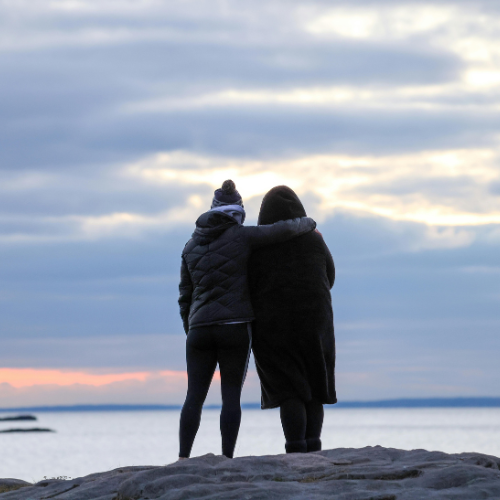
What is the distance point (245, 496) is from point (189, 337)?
7.39 ft

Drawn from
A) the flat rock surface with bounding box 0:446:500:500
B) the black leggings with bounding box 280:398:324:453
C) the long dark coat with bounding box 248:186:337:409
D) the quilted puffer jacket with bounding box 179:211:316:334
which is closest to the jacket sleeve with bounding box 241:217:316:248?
the quilted puffer jacket with bounding box 179:211:316:334

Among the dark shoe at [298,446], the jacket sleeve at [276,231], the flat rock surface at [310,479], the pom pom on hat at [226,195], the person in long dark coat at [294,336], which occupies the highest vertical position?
the pom pom on hat at [226,195]

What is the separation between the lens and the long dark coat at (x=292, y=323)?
29.7 feet

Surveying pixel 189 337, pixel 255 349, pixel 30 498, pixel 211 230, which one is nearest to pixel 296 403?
pixel 255 349

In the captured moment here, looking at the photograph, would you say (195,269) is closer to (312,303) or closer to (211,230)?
(211,230)

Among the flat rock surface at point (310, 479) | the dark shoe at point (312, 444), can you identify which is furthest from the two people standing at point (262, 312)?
the flat rock surface at point (310, 479)

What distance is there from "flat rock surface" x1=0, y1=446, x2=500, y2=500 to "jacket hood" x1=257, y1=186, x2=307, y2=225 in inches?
95.0

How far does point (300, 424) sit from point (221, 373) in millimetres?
1047

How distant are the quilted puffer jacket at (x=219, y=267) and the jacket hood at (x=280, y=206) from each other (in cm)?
37

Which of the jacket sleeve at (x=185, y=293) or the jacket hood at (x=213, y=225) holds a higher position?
the jacket hood at (x=213, y=225)

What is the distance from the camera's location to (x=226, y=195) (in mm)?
8859

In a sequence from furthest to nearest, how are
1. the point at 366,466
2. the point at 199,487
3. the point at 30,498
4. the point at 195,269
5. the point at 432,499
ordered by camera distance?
the point at 195,269, the point at 30,498, the point at 366,466, the point at 199,487, the point at 432,499

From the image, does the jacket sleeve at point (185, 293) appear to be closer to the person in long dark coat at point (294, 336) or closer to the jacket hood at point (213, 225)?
the jacket hood at point (213, 225)

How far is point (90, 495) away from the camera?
7551 mm
